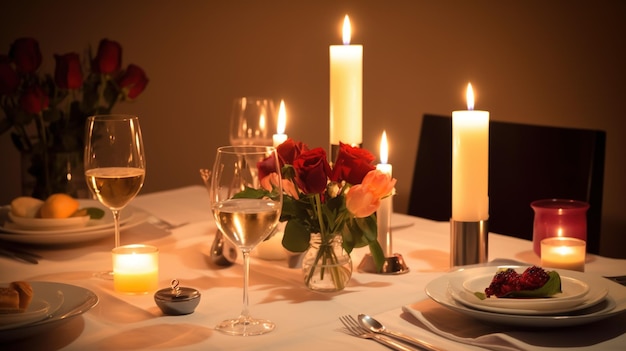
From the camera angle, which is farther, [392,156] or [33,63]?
[392,156]

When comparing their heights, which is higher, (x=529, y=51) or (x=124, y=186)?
(x=529, y=51)

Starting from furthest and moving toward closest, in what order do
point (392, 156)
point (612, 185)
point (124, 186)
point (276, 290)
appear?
point (392, 156) → point (612, 185) → point (124, 186) → point (276, 290)

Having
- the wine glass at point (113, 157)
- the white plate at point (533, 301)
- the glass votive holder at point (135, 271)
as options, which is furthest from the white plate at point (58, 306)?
the white plate at point (533, 301)

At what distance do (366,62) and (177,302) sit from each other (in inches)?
82.3

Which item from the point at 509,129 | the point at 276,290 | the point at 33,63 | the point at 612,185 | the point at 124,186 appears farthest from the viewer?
the point at 612,185

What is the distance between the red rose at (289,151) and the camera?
1220mm

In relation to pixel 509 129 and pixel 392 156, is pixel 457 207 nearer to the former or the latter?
pixel 509 129

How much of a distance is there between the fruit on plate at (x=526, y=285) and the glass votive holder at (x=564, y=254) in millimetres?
222

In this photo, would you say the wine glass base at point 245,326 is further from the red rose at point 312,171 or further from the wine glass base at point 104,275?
the wine glass base at point 104,275

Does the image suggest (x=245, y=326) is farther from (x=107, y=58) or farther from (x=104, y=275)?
(x=107, y=58)

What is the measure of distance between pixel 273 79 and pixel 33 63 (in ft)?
5.62

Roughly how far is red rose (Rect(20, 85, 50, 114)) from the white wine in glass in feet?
1.50

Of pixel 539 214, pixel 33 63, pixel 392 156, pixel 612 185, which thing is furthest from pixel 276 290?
pixel 392 156

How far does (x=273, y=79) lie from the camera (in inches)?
135
